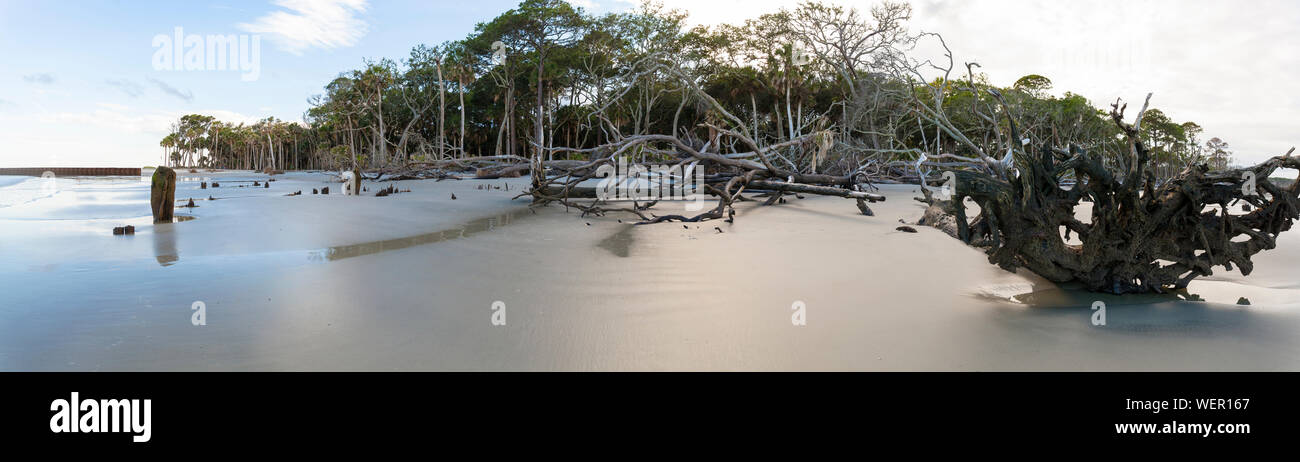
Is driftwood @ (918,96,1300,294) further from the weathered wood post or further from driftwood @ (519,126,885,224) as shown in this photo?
the weathered wood post

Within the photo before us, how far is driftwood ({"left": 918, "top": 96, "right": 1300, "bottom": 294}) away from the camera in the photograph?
3502mm

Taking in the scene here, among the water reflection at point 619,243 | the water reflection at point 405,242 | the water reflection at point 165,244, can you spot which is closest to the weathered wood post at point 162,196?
the water reflection at point 165,244

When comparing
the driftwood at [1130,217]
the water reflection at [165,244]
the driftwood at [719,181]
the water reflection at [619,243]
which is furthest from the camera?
the driftwood at [719,181]

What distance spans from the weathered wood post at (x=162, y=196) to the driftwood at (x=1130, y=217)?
30.0 ft

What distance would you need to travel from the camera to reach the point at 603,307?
Result: 346 cm

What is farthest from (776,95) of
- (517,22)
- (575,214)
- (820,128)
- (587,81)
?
(575,214)

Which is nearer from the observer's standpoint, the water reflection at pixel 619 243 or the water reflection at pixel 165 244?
the water reflection at pixel 165 244

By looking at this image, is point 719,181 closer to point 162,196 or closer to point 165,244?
point 165,244

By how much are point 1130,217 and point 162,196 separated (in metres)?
10.1

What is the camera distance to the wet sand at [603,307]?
8.37ft

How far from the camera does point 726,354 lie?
2580 mm

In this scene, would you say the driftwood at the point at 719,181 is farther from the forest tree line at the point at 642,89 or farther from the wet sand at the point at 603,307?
the forest tree line at the point at 642,89
